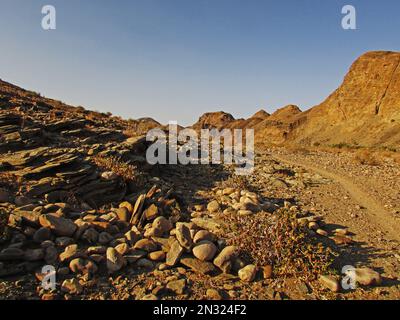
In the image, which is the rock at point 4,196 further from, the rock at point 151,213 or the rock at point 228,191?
the rock at point 228,191

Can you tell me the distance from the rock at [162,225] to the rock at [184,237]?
0.42 m

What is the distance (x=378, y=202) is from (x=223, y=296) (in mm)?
7600

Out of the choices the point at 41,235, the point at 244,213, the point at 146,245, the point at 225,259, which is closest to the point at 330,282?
the point at 225,259

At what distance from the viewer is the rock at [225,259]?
5.77m

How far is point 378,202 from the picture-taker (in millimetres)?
10047

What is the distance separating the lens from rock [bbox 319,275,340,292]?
5254mm

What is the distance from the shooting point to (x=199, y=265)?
19.0 feet

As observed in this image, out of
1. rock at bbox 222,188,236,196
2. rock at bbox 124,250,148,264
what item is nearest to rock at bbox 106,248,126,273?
rock at bbox 124,250,148,264

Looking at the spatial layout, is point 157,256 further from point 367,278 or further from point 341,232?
point 341,232

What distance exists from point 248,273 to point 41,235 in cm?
430

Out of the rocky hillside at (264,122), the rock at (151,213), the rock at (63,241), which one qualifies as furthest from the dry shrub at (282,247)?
the rocky hillside at (264,122)

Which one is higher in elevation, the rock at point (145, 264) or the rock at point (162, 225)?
the rock at point (162, 225)
